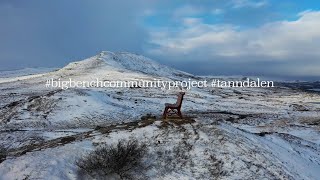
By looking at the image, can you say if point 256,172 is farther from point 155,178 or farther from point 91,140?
point 91,140

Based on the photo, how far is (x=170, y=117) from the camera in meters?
27.4

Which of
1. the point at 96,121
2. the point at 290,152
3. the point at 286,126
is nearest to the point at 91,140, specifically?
the point at 290,152

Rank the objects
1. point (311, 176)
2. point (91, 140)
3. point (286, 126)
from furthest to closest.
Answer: point (286, 126)
point (91, 140)
point (311, 176)

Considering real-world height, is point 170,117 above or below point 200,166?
above

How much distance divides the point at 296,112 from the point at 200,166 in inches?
1599

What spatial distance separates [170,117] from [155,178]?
729 centimetres

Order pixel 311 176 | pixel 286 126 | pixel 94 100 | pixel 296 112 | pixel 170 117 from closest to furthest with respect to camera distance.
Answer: pixel 311 176, pixel 170 117, pixel 286 126, pixel 94 100, pixel 296 112

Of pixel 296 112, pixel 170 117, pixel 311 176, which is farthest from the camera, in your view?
pixel 296 112

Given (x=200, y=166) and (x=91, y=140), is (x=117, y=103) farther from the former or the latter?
(x=200, y=166)

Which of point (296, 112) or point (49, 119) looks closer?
point (49, 119)

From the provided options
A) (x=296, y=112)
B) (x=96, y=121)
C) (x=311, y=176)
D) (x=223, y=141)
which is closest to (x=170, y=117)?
(x=223, y=141)

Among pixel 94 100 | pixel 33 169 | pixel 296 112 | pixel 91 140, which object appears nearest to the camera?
pixel 33 169

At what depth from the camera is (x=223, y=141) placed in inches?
899

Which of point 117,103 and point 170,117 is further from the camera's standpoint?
point 117,103
